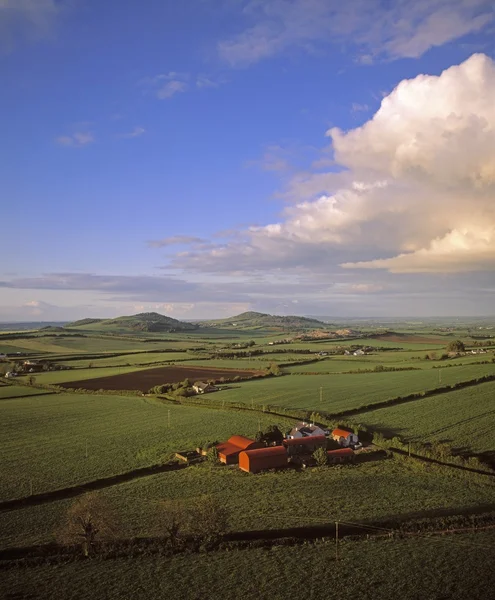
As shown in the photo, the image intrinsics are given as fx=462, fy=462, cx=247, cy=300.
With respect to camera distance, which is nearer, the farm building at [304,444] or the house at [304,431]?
the farm building at [304,444]

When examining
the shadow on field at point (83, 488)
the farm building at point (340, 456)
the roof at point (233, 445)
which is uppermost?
the roof at point (233, 445)

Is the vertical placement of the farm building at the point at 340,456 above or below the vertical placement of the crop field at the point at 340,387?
below

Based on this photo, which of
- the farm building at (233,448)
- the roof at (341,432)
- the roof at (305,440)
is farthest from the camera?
the roof at (341,432)

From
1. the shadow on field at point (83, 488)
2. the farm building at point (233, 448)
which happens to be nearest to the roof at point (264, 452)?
the farm building at point (233, 448)

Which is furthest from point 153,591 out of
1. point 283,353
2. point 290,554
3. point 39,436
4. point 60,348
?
point 60,348

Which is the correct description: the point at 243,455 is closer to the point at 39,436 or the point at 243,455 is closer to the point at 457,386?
the point at 39,436

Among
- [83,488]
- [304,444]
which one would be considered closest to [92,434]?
[83,488]

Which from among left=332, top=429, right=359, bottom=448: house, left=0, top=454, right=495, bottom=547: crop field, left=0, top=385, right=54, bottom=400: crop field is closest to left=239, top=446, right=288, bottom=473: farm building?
left=0, top=454, right=495, bottom=547: crop field

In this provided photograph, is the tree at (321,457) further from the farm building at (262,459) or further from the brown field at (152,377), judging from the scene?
the brown field at (152,377)

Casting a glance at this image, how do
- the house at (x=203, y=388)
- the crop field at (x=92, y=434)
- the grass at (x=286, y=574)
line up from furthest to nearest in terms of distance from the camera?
the house at (x=203, y=388) → the crop field at (x=92, y=434) → the grass at (x=286, y=574)
